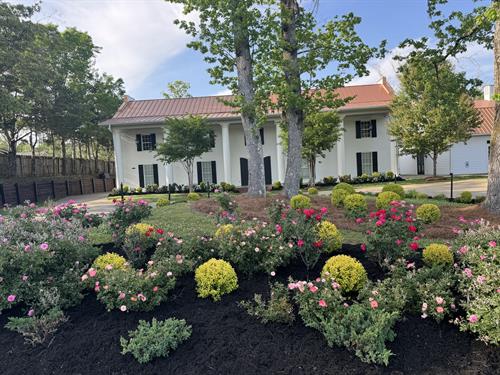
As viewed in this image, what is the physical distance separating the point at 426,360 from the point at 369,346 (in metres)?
0.48

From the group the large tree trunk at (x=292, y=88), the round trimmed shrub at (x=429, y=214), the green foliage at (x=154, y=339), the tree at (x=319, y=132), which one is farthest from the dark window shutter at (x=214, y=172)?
the green foliage at (x=154, y=339)

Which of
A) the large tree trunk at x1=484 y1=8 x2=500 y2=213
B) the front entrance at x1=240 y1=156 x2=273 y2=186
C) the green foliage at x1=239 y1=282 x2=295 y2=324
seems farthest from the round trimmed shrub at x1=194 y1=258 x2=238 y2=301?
the front entrance at x1=240 y1=156 x2=273 y2=186

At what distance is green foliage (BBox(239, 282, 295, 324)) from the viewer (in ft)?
9.36

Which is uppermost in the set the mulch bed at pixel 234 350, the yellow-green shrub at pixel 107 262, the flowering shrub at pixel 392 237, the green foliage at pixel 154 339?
the flowering shrub at pixel 392 237

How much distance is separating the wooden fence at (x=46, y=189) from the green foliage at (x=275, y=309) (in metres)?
15.7

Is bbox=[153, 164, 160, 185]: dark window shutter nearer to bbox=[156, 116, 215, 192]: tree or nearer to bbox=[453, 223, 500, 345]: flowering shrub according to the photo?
bbox=[156, 116, 215, 192]: tree

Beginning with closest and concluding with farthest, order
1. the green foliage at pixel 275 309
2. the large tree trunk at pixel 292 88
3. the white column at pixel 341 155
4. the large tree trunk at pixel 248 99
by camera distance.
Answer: the green foliage at pixel 275 309 < the large tree trunk at pixel 292 88 < the large tree trunk at pixel 248 99 < the white column at pixel 341 155

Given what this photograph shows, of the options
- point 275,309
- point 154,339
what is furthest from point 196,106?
point 154,339

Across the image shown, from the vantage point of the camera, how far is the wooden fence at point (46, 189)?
15805mm

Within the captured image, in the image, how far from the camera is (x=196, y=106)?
24375mm

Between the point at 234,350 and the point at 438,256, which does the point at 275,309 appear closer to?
the point at 234,350

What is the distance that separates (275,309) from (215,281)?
743 mm

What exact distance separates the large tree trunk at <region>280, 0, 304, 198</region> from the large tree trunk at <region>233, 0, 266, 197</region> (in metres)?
1.04

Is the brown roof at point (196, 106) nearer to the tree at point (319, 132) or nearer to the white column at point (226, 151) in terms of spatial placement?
the white column at point (226, 151)
